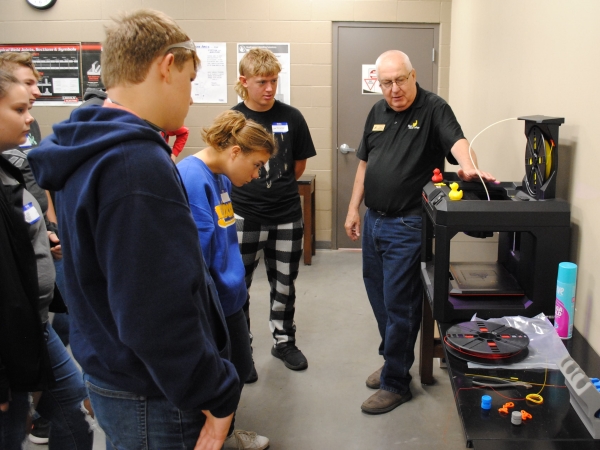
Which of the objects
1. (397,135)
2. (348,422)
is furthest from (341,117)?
(348,422)

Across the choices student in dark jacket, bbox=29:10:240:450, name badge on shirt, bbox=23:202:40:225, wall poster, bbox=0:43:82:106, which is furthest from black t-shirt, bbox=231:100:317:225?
wall poster, bbox=0:43:82:106

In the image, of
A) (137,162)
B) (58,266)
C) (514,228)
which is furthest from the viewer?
(58,266)

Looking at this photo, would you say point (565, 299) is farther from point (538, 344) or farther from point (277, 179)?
point (277, 179)

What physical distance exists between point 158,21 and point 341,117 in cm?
410

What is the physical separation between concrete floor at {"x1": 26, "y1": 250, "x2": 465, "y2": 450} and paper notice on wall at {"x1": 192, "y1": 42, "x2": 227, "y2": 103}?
218 centimetres

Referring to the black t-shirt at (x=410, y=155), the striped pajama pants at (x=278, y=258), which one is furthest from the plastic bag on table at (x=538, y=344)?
the striped pajama pants at (x=278, y=258)

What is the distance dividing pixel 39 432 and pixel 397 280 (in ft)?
5.18

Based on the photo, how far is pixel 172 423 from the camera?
3.32ft

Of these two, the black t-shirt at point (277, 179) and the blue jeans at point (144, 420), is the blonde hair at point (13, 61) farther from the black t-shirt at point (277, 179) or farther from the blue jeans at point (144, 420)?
the blue jeans at point (144, 420)

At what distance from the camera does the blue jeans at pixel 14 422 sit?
134 centimetres

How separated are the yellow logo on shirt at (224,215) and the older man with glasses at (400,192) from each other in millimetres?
828

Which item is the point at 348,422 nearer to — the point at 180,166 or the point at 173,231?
the point at 180,166

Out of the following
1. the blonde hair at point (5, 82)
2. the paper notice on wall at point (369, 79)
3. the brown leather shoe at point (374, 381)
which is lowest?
the brown leather shoe at point (374, 381)

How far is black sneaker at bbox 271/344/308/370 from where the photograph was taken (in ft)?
9.11
